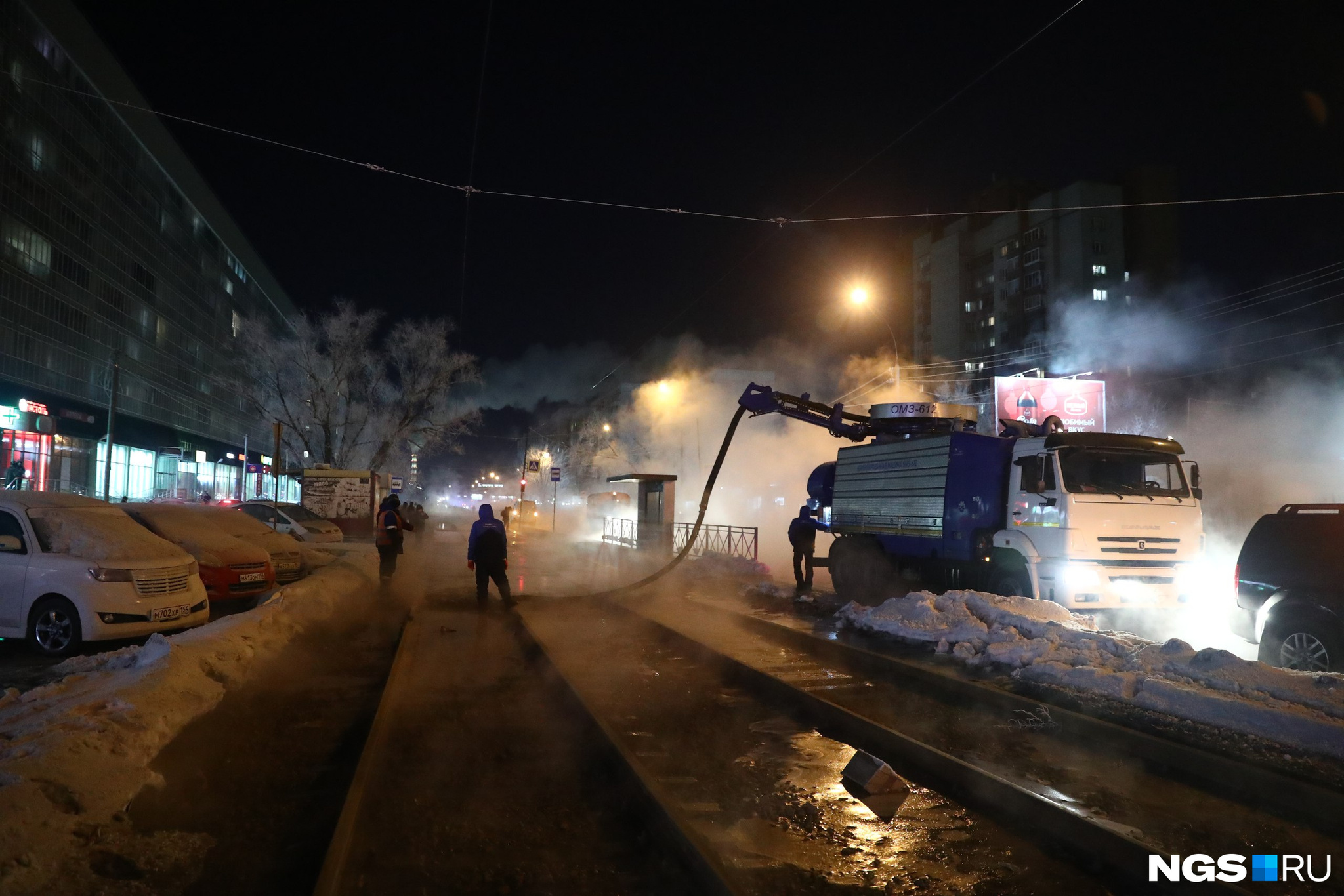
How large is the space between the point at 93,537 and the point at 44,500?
0.99 meters

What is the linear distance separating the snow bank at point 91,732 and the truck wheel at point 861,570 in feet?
33.5

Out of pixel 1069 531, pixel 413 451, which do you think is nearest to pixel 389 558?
pixel 1069 531

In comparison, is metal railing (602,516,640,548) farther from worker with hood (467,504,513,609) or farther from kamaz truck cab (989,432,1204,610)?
kamaz truck cab (989,432,1204,610)

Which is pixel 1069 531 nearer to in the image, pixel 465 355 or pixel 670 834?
pixel 670 834

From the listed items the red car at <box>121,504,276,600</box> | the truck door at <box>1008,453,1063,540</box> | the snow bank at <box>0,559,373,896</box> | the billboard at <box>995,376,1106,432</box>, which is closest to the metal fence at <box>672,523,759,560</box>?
the billboard at <box>995,376,1106,432</box>

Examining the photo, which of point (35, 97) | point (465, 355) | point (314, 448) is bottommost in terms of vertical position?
point (314, 448)

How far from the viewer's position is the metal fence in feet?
70.3

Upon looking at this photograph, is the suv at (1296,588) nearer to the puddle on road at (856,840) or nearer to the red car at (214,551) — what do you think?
the puddle on road at (856,840)

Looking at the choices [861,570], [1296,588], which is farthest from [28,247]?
[1296,588]

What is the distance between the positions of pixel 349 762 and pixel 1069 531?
29.4 feet

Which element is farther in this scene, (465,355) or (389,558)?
(465,355)

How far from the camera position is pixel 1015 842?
425 cm

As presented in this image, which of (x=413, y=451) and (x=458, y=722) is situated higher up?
(x=413, y=451)

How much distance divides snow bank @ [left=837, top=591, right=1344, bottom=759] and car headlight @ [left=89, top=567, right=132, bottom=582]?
8.90 metres
